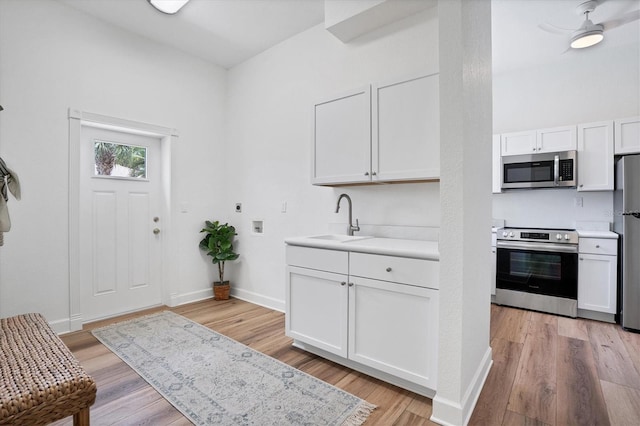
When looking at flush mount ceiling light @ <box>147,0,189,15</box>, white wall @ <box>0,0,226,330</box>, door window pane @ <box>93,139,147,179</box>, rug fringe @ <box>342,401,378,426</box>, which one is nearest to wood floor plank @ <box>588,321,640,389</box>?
rug fringe @ <box>342,401,378,426</box>

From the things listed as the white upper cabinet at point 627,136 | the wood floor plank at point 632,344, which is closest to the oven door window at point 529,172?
the white upper cabinet at point 627,136

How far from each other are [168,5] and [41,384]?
2958 mm

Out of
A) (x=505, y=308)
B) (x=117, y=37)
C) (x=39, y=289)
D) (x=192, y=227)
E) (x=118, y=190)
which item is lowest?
(x=505, y=308)

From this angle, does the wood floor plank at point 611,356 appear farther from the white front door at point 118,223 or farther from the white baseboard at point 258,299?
the white front door at point 118,223

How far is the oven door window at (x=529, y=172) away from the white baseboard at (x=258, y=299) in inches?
126

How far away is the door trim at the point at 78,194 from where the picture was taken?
9.61ft

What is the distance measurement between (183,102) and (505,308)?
455 cm

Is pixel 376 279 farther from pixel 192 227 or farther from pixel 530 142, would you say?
pixel 530 142

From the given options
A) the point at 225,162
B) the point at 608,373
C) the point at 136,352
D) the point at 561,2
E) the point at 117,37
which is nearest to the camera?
the point at 608,373

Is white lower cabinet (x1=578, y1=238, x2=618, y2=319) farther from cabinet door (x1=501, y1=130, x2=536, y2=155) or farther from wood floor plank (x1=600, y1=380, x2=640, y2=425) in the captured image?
wood floor plank (x1=600, y1=380, x2=640, y2=425)

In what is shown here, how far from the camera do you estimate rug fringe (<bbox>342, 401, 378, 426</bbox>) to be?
1639 mm

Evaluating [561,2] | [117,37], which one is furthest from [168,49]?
[561,2]

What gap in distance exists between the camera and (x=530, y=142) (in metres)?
3.89

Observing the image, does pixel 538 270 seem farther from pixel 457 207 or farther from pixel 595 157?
pixel 457 207
